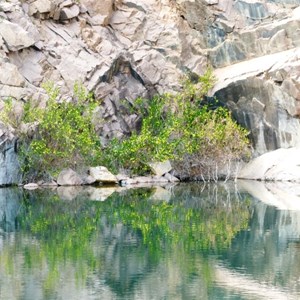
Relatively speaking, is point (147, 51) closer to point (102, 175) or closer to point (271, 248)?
point (102, 175)

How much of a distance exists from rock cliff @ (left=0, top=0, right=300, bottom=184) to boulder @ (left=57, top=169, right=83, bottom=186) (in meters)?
4.56

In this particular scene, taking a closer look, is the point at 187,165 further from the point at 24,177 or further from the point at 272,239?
the point at 272,239

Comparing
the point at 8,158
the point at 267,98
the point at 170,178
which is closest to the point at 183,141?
the point at 170,178

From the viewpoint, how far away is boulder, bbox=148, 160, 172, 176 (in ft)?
140

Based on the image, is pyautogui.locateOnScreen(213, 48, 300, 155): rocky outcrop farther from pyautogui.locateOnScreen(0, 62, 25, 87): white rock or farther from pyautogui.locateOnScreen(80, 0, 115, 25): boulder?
pyautogui.locateOnScreen(0, 62, 25, 87): white rock

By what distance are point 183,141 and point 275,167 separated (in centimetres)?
538

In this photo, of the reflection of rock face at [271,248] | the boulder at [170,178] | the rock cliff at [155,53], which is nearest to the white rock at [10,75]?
the rock cliff at [155,53]

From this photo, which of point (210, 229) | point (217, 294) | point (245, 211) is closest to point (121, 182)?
point (245, 211)

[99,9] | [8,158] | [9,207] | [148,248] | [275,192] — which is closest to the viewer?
[148,248]

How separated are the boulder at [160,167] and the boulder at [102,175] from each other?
9.00ft

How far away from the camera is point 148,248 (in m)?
19.4

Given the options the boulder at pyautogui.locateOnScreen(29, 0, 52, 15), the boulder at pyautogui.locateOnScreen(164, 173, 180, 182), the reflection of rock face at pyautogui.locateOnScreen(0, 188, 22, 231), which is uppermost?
the boulder at pyautogui.locateOnScreen(29, 0, 52, 15)

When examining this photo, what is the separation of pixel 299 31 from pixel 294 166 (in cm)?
960

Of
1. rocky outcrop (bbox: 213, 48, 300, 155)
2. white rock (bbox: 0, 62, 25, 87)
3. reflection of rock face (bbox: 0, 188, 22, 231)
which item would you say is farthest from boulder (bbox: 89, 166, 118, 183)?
rocky outcrop (bbox: 213, 48, 300, 155)
